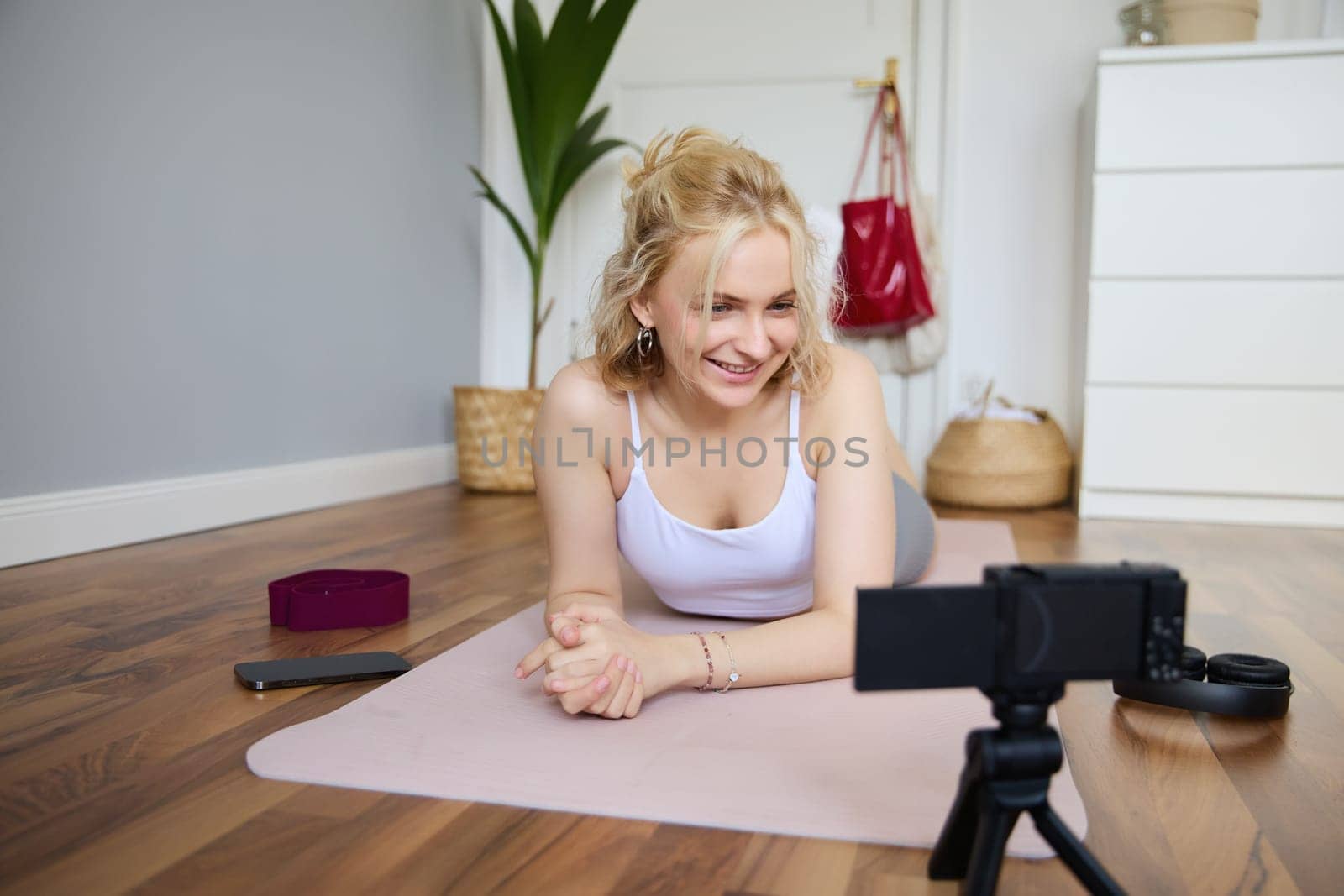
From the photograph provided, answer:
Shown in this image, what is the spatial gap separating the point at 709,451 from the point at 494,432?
6.54ft

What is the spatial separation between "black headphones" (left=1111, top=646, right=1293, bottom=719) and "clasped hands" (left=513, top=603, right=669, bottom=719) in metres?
0.59

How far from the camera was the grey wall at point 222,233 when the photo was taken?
206 centimetres

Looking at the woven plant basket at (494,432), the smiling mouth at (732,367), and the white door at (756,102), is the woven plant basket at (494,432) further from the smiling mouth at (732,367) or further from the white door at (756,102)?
the smiling mouth at (732,367)

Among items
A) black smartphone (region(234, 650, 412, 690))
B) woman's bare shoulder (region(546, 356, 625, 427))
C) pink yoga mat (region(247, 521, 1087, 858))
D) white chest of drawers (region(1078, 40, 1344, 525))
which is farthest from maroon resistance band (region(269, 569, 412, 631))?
white chest of drawers (region(1078, 40, 1344, 525))

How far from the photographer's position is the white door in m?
3.76

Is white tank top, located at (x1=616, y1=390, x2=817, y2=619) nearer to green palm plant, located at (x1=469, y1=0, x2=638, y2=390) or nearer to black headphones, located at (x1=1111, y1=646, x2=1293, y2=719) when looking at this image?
black headphones, located at (x1=1111, y1=646, x2=1293, y2=719)

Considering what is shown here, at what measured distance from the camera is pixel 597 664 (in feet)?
3.78

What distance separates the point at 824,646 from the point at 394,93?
2543 mm

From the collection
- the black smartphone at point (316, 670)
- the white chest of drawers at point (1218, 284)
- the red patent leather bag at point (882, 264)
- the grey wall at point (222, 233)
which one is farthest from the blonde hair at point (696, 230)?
the red patent leather bag at point (882, 264)

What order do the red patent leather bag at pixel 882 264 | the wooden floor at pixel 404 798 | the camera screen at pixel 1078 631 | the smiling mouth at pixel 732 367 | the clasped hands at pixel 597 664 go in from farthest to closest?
the red patent leather bag at pixel 882 264 < the smiling mouth at pixel 732 367 < the clasped hands at pixel 597 664 < the wooden floor at pixel 404 798 < the camera screen at pixel 1078 631

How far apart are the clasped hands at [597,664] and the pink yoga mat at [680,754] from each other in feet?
0.11

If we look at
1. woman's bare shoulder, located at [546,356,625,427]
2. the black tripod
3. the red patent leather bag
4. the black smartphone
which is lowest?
the black smartphone

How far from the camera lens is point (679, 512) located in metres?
1.48

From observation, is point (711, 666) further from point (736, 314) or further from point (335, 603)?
point (335, 603)
